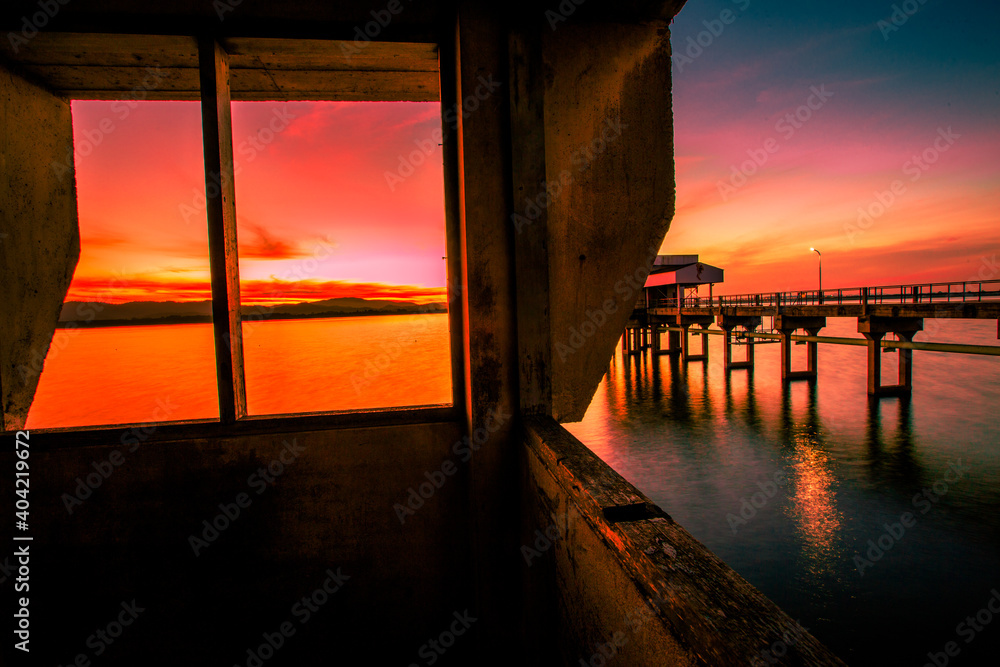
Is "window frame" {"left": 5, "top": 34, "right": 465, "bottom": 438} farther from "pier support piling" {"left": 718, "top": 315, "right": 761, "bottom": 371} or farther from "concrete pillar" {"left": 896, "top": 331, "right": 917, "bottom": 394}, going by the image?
"pier support piling" {"left": 718, "top": 315, "right": 761, "bottom": 371}

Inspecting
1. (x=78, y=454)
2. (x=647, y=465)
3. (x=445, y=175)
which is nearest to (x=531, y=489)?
(x=445, y=175)

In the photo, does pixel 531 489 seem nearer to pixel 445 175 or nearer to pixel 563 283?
pixel 563 283

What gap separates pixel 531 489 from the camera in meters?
2.16

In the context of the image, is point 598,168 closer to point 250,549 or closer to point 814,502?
point 250,549

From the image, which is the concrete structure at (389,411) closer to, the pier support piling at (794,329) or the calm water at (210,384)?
the calm water at (210,384)

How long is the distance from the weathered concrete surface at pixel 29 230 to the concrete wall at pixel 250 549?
662mm

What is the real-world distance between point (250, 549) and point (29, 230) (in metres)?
2.49

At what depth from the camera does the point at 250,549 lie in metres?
2.49

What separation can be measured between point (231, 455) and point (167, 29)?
2.44m

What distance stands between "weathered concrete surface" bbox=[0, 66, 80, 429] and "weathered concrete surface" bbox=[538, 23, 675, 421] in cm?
328

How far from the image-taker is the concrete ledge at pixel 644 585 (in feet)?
2.81

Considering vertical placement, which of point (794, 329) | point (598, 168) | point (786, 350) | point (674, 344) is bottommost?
point (674, 344)

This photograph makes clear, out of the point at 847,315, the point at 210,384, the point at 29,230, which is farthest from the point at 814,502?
the point at 210,384

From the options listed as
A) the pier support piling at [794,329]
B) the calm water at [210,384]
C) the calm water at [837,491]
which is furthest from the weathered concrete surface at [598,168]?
the pier support piling at [794,329]
